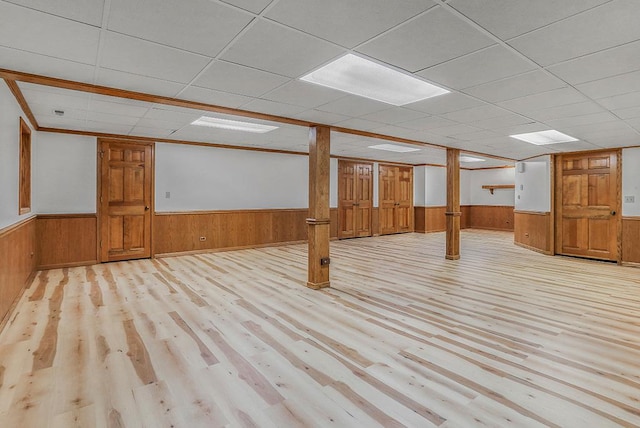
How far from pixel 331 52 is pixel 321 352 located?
2.24 metres

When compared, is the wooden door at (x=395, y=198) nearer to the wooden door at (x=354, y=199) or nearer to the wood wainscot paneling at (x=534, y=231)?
the wooden door at (x=354, y=199)

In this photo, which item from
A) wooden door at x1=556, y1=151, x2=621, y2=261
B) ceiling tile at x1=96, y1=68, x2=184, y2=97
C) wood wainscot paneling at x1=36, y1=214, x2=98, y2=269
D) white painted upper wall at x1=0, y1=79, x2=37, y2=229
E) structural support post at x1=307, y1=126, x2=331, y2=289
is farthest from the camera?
wooden door at x1=556, y1=151, x2=621, y2=261

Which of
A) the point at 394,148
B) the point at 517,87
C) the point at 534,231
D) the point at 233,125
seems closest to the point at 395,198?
the point at 394,148

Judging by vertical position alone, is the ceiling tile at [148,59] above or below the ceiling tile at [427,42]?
above

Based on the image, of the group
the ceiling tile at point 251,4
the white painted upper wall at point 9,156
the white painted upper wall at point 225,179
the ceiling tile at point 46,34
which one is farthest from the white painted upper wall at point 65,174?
the ceiling tile at point 251,4

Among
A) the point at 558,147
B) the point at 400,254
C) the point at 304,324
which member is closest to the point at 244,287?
the point at 304,324

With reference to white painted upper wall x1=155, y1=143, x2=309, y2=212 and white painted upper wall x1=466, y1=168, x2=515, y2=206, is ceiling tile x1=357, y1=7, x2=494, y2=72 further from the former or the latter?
white painted upper wall x1=466, y1=168, x2=515, y2=206

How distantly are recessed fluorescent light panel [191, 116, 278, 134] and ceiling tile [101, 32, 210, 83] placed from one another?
6.85ft

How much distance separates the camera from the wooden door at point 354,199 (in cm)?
952

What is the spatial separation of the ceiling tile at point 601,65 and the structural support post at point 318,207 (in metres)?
2.62

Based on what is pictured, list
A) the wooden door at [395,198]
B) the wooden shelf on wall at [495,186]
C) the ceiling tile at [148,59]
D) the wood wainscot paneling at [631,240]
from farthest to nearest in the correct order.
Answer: the wooden shelf on wall at [495,186]
the wooden door at [395,198]
the wood wainscot paneling at [631,240]
the ceiling tile at [148,59]

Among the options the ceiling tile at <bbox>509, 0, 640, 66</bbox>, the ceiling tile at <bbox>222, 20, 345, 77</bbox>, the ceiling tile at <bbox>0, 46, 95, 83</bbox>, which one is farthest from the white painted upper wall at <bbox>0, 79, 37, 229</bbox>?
the ceiling tile at <bbox>509, 0, 640, 66</bbox>

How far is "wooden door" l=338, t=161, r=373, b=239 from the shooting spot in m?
9.52

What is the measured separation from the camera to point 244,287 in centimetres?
458
